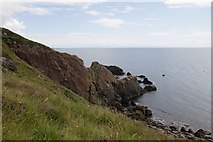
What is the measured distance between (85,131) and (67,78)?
34065 mm

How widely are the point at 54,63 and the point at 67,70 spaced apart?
2.29 m

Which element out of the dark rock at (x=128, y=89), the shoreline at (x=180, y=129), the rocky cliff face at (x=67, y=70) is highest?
the rocky cliff face at (x=67, y=70)

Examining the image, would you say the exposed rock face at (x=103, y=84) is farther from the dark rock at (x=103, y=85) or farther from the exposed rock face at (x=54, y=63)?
the exposed rock face at (x=54, y=63)

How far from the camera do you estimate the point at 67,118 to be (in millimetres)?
6789

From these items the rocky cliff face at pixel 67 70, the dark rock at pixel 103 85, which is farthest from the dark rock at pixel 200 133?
the dark rock at pixel 103 85

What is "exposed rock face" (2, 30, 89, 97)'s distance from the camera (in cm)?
3662

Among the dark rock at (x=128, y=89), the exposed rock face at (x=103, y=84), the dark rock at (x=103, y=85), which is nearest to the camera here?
the dark rock at (x=103, y=85)

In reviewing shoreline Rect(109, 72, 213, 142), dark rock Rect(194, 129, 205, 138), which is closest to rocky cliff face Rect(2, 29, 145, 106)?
shoreline Rect(109, 72, 213, 142)

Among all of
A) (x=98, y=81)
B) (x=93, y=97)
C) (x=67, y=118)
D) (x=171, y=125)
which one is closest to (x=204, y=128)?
(x=171, y=125)

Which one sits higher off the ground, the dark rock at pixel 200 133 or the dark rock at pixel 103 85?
the dark rock at pixel 103 85

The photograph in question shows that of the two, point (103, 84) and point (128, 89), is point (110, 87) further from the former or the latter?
point (128, 89)

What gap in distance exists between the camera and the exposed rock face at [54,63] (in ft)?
120

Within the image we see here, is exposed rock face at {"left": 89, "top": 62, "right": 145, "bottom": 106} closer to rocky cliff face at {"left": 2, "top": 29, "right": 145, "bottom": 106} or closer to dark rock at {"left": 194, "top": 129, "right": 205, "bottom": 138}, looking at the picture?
rocky cliff face at {"left": 2, "top": 29, "right": 145, "bottom": 106}

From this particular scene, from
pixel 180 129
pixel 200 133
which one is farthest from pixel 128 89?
pixel 200 133
